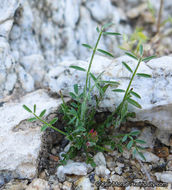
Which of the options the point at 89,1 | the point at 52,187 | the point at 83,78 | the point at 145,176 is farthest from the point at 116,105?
the point at 89,1

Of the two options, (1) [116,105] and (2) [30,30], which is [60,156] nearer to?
(1) [116,105]

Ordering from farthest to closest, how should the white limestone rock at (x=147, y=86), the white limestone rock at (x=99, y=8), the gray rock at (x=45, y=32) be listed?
the white limestone rock at (x=99, y=8) → the gray rock at (x=45, y=32) → the white limestone rock at (x=147, y=86)

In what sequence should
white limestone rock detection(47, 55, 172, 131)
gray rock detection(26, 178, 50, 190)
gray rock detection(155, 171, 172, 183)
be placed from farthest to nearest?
white limestone rock detection(47, 55, 172, 131) < gray rock detection(155, 171, 172, 183) < gray rock detection(26, 178, 50, 190)

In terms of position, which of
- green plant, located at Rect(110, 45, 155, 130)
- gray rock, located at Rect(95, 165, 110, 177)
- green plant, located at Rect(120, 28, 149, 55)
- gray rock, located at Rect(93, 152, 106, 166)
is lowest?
gray rock, located at Rect(95, 165, 110, 177)

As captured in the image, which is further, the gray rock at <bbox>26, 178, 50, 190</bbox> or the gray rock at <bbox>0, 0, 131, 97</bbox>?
the gray rock at <bbox>0, 0, 131, 97</bbox>

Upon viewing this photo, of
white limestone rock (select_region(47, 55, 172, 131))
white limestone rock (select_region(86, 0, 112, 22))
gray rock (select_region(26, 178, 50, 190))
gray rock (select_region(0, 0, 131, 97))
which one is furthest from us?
white limestone rock (select_region(86, 0, 112, 22))

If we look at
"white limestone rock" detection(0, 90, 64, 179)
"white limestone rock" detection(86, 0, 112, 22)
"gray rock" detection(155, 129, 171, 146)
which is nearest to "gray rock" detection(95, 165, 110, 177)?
"white limestone rock" detection(0, 90, 64, 179)

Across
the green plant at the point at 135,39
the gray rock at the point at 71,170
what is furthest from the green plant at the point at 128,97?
the green plant at the point at 135,39

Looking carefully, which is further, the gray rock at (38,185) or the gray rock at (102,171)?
the gray rock at (102,171)

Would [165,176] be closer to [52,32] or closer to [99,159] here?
[99,159]

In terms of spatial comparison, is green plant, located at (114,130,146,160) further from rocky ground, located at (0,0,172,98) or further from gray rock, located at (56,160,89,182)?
rocky ground, located at (0,0,172,98)

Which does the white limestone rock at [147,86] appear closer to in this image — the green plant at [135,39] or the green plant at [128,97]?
the green plant at [128,97]
